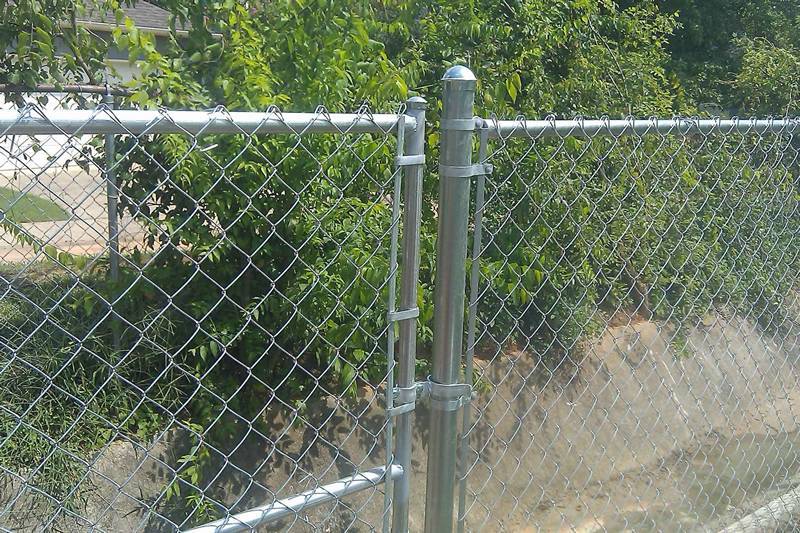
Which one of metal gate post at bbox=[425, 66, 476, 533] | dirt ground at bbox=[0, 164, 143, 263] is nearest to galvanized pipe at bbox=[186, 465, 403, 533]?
metal gate post at bbox=[425, 66, 476, 533]

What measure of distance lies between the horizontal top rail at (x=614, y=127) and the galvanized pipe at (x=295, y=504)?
0.93 m

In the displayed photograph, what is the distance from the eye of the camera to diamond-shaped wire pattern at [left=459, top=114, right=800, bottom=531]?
3.91m

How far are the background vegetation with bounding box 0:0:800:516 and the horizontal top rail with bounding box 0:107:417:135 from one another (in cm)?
35

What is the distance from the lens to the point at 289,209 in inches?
125

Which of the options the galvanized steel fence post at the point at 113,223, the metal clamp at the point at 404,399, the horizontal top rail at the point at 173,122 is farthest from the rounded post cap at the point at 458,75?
the galvanized steel fence post at the point at 113,223

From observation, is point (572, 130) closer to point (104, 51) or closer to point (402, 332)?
point (402, 332)

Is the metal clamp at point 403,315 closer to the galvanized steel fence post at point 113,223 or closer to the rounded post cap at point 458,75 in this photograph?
the rounded post cap at point 458,75

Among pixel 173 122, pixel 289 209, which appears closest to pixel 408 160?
pixel 173 122

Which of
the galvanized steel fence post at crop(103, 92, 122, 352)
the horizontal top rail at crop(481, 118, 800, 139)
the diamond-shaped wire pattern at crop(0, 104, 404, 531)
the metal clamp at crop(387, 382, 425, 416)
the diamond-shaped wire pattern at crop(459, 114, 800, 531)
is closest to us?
the metal clamp at crop(387, 382, 425, 416)

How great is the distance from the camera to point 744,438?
510 centimetres

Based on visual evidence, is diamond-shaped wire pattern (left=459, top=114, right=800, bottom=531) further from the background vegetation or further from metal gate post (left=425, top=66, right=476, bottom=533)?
metal gate post (left=425, top=66, right=476, bottom=533)

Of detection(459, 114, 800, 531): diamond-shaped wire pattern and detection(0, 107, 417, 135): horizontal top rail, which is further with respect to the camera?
detection(459, 114, 800, 531): diamond-shaped wire pattern

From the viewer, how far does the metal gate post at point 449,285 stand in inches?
77.1

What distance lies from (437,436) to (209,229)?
4.86ft
